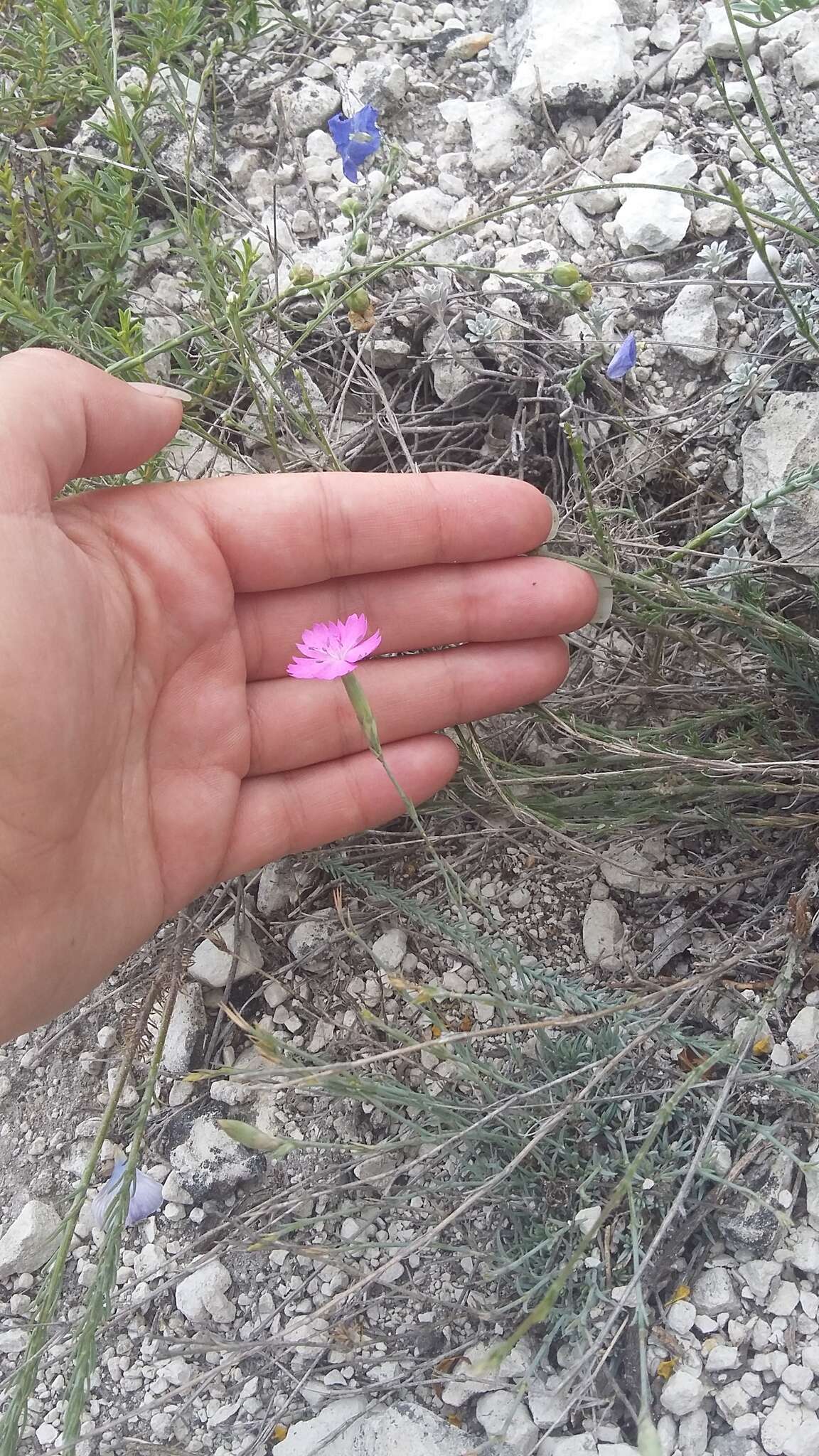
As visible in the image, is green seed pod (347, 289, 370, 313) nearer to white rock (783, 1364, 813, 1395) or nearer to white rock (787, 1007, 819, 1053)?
white rock (787, 1007, 819, 1053)

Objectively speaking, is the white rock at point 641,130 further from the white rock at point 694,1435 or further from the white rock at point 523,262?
the white rock at point 694,1435

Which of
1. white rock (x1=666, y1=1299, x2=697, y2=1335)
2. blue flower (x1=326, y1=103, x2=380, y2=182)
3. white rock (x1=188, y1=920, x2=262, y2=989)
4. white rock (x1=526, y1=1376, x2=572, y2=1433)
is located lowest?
white rock (x1=526, y1=1376, x2=572, y2=1433)

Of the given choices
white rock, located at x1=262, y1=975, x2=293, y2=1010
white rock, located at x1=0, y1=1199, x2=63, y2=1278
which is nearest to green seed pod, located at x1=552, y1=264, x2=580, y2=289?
white rock, located at x1=262, y1=975, x2=293, y2=1010

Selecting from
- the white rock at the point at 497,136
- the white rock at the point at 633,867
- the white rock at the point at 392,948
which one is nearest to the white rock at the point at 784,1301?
the white rock at the point at 633,867

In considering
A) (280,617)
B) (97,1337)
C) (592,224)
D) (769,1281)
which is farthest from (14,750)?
(592,224)

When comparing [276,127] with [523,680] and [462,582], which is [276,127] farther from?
[523,680]
